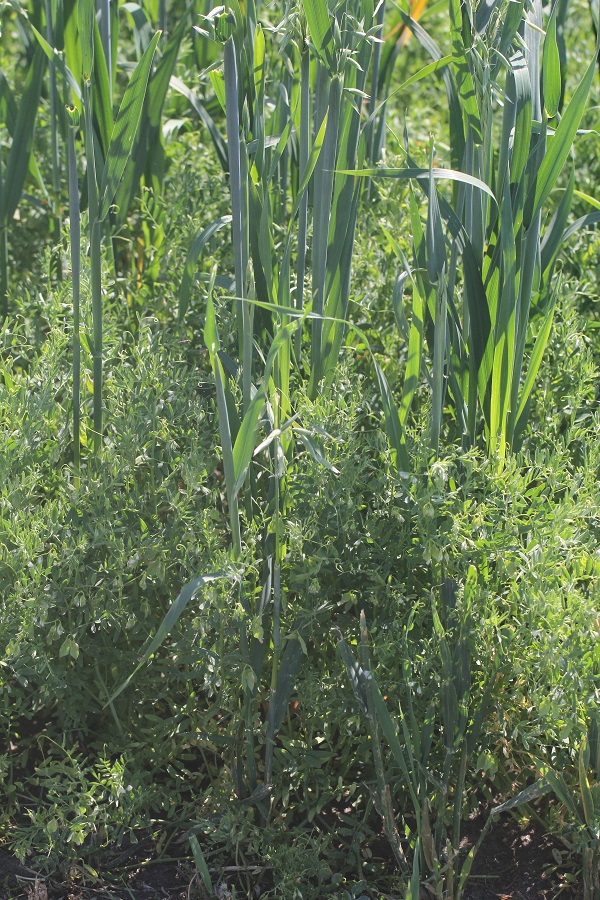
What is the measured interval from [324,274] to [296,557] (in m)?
0.49

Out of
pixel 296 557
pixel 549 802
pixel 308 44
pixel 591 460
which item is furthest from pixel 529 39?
pixel 549 802

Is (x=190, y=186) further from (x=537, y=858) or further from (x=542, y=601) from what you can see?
(x=537, y=858)

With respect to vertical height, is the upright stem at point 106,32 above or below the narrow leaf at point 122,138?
above

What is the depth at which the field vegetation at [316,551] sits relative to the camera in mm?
1333

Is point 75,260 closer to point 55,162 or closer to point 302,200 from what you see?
point 302,200

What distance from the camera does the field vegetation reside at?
1333 millimetres

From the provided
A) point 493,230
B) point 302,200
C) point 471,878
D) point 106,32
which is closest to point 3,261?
point 106,32

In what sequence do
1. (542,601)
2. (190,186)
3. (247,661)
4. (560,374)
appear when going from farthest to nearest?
(190,186) → (560,374) → (247,661) → (542,601)

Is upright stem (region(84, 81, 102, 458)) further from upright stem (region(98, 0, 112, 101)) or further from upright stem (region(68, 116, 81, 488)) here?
upright stem (region(98, 0, 112, 101))

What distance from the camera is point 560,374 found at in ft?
5.81

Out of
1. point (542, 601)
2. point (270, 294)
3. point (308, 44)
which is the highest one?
point (308, 44)

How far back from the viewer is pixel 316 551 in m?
1.39

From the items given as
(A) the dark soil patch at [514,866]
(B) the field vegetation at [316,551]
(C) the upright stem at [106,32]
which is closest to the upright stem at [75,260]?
(B) the field vegetation at [316,551]

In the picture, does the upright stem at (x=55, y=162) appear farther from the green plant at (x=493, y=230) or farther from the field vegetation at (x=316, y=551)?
the green plant at (x=493, y=230)
